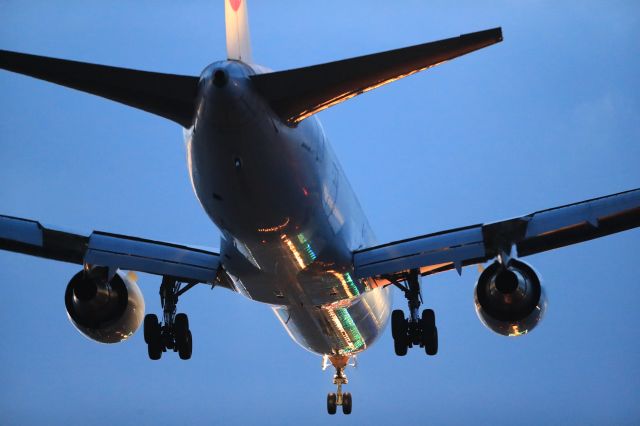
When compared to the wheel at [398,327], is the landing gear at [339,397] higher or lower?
higher

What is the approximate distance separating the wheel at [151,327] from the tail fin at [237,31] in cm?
670

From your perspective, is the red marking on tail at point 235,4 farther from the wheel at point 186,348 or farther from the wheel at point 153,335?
the wheel at point 186,348

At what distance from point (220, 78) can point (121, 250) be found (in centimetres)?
599

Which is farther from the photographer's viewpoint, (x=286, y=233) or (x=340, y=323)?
(x=340, y=323)

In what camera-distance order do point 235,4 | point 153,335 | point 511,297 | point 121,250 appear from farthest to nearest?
point 153,335 → point 511,297 → point 121,250 → point 235,4

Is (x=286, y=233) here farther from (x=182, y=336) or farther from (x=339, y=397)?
(x=339, y=397)

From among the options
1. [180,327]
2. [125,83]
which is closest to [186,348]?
[180,327]

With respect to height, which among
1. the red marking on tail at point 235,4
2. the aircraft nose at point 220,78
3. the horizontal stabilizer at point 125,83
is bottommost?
the aircraft nose at point 220,78

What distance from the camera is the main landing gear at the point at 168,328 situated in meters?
22.4

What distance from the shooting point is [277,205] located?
1714 centimetres

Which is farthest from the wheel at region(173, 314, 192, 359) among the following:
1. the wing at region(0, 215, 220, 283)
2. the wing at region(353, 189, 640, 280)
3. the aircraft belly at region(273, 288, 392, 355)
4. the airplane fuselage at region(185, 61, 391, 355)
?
the wing at region(353, 189, 640, 280)

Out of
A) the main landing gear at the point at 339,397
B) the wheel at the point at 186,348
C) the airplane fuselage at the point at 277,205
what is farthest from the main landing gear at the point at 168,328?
the main landing gear at the point at 339,397

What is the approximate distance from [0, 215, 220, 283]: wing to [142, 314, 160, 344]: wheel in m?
1.56

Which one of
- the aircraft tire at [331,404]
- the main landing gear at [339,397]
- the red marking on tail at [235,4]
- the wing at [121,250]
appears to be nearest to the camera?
the red marking on tail at [235,4]
